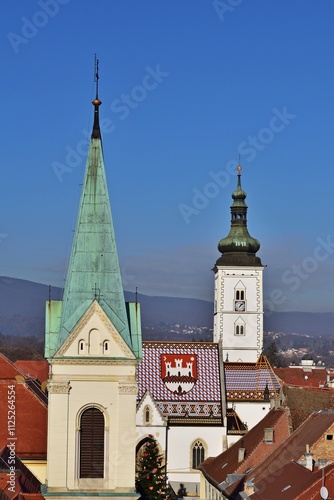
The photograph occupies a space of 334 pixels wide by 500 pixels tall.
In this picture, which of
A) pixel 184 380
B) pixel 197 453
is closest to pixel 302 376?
pixel 184 380

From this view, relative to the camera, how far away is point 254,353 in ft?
443

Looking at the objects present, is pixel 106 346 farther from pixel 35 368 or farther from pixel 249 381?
pixel 35 368

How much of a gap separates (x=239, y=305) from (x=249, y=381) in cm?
3839

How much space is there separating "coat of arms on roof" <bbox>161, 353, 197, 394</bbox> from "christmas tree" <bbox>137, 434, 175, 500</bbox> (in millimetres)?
6001

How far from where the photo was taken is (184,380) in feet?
311

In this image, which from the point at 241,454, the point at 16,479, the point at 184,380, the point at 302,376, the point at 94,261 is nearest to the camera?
the point at 94,261

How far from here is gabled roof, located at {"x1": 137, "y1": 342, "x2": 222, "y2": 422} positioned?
93325 mm

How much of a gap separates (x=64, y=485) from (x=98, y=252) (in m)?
8.02

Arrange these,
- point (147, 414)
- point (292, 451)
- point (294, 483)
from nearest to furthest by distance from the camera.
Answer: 1. point (294, 483)
2. point (292, 451)
3. point (147, 414)

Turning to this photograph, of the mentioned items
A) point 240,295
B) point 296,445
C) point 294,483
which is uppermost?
point 240,295

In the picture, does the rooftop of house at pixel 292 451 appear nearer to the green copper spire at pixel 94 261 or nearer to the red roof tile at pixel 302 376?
the green copper spire at pixel 94 261

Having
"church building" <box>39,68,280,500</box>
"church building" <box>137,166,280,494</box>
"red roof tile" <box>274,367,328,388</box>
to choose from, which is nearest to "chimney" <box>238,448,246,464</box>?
"church building" <box>137,166,280,494</box>

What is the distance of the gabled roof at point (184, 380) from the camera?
3674 inches

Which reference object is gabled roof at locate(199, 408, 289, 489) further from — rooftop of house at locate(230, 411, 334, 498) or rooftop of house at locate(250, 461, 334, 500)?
rooftop of house at locate(250, 461, 334, 500)
